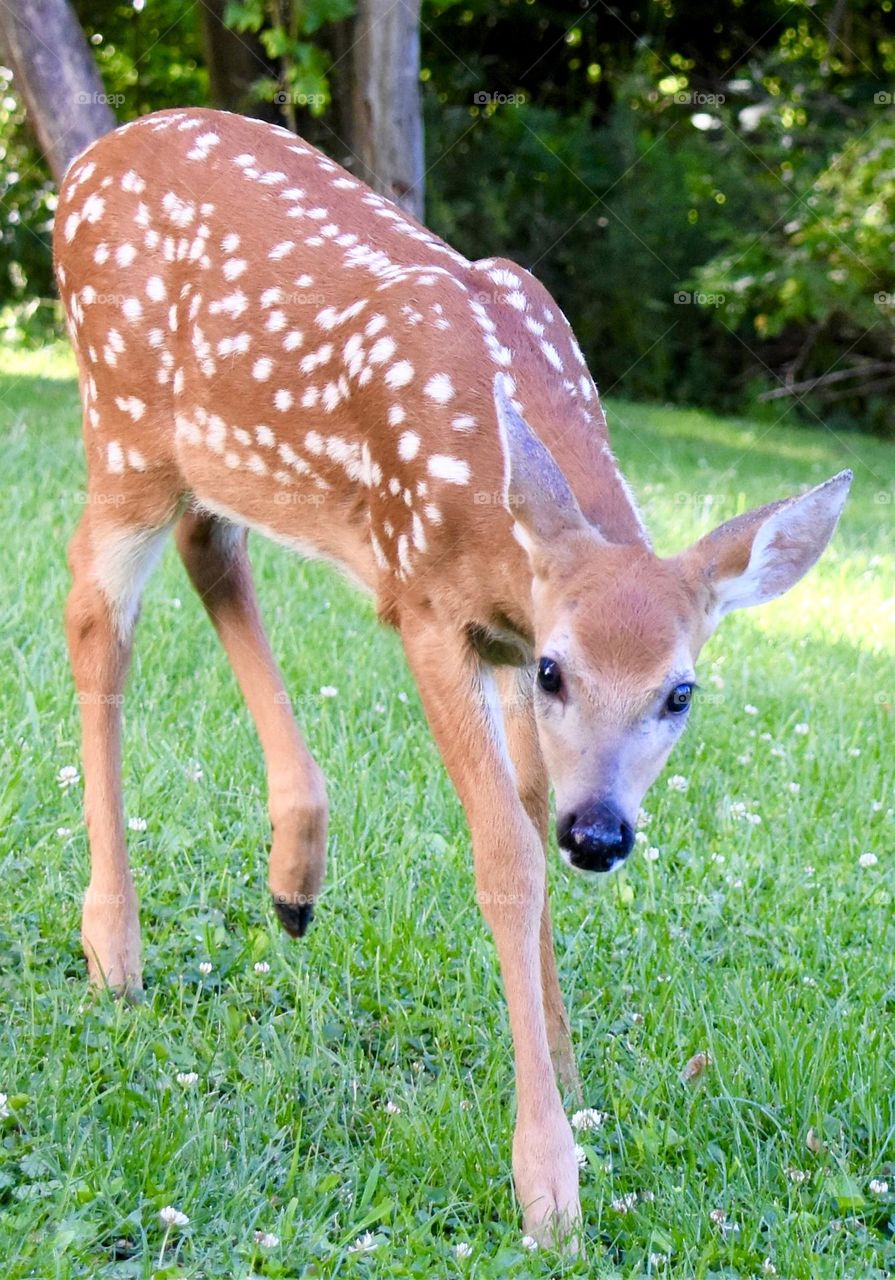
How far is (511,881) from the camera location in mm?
3055

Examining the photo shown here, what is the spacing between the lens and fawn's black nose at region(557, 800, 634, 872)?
2586 mm

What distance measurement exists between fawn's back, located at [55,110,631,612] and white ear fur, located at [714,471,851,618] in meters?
0.30

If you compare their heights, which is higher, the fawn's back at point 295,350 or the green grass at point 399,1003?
the fawn's back at point 295,350

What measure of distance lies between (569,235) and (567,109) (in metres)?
2.25

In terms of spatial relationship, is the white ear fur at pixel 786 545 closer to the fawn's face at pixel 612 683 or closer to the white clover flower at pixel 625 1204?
the fawn's face at pixel 612 683

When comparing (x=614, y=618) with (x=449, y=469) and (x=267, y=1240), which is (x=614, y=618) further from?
(x=267, y=1240)

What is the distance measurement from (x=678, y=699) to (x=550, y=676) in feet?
0.77

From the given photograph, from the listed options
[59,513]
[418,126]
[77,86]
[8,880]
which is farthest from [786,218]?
[8,880]

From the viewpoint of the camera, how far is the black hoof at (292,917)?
3.72m

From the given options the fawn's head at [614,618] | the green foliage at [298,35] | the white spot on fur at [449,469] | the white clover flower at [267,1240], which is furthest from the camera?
the green foliage at [298,35]

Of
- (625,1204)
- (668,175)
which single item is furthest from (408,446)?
(668,175)

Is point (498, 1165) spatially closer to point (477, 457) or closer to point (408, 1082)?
point (408, 1082)

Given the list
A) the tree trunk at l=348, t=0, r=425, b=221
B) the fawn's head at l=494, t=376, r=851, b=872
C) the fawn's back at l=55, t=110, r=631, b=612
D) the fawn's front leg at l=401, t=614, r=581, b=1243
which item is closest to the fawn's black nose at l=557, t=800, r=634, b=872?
the fawn's head at l=494, t=376, r=851, b=872

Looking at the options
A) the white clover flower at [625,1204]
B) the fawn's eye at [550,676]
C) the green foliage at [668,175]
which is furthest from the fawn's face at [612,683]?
the green foliage at [668,175]
